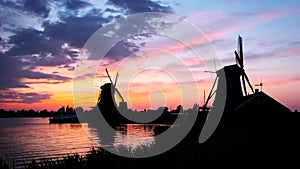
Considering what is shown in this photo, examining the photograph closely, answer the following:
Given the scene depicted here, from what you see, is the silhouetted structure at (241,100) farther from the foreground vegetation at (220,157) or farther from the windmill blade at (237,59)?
the foreground vegetation at (220,157)

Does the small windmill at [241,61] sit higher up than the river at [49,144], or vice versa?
the small windmill at [241,61]

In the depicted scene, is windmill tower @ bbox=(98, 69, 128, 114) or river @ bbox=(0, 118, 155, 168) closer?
river @ bbox=(0, 118, 155, 168)

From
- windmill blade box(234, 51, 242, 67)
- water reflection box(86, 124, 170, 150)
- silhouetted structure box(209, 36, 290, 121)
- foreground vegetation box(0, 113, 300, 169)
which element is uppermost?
windmill blade box(234, 51, 242, 67)

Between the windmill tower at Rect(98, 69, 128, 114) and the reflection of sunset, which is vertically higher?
the windmill tower at Rect(98, 69, 128, 114)

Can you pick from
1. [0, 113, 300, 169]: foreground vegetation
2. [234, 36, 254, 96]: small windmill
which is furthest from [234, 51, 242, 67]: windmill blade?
[0, 113, 300, 169]: foreground vegetation

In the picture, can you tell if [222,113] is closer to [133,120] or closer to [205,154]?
[205,154]

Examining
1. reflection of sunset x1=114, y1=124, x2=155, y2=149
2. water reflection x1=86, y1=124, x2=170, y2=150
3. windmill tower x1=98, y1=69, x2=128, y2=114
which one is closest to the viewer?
water reflection x1=86, y1=124, x2=170, y2=150

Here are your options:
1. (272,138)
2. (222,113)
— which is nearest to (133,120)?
(222,113)

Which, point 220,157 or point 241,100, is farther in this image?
Result: point 241,100

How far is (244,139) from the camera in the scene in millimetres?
19875

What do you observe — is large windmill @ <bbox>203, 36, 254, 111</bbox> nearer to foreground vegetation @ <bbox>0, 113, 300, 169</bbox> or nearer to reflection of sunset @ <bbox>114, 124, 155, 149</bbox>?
reflection of sunset @ <bbox>114, 124, 155, 149</bbox>

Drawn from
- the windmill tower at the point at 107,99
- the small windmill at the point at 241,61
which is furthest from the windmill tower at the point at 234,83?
the windmill tower at the point at 107,99

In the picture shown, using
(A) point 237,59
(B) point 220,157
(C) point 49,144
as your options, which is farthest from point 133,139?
(B) point 220,157

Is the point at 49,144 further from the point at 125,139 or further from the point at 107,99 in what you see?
the point at 107,99
